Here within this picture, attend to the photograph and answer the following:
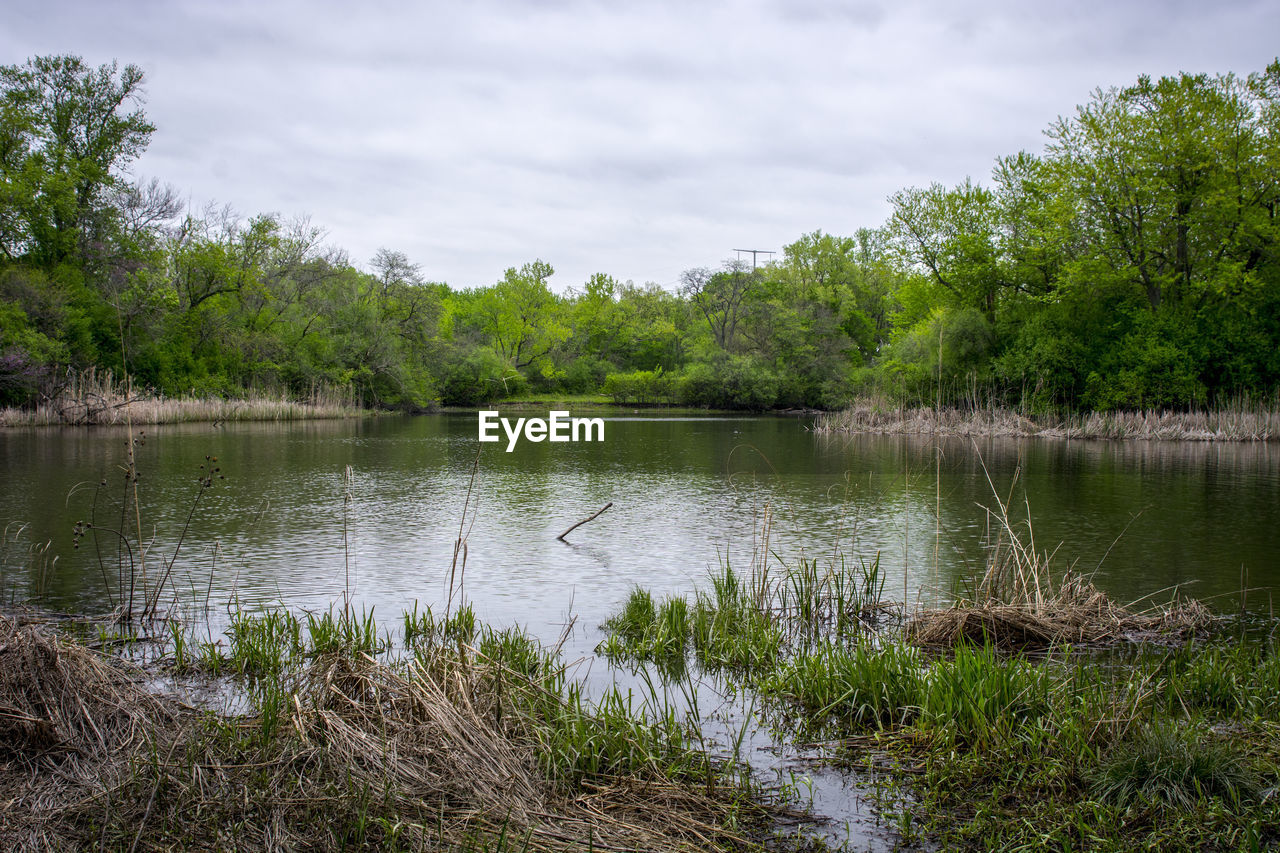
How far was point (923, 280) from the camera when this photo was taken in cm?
5153

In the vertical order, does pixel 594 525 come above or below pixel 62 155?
below

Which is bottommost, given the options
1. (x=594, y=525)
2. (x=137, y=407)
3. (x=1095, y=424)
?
(x=594, y=525)

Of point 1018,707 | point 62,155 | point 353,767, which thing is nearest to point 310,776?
point 353,767

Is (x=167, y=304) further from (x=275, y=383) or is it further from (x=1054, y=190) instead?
(x=1054, y=190)

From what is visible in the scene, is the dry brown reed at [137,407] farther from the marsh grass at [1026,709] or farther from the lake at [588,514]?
the marsh grass at [1026,709]

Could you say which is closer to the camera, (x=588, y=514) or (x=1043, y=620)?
(x=1043, y=620)

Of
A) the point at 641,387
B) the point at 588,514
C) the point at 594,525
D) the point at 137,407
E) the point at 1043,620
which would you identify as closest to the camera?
the point at 1043,620

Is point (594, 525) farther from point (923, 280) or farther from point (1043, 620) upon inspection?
point (923, 280)

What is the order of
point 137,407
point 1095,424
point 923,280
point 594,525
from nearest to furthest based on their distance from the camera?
point 594,525, point 1095,424, point 137,407, point 923,280

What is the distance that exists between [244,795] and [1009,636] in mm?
5878

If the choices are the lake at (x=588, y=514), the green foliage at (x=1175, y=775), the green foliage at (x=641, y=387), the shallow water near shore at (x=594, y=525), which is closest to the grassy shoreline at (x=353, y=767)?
the shallow water near shore at (x=594, y=525)

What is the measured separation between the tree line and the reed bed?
5.55ft

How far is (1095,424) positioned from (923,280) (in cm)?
1768

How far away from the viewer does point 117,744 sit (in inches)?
172
